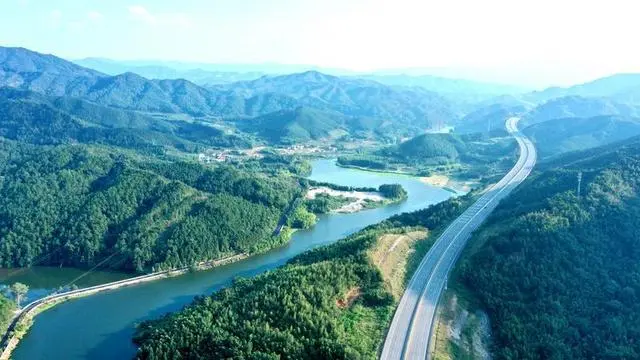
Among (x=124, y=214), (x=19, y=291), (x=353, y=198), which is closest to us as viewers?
(x=19, y=291)

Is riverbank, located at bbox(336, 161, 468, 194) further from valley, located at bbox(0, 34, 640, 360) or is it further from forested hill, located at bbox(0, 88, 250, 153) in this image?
forested hill, located at bbox(0, 88, 250, 153)

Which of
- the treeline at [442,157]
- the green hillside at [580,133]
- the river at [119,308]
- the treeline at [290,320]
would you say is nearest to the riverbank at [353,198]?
the river at [119,308]

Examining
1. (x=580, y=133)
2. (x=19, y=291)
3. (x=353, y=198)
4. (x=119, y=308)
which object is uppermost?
(x=580, y=133)

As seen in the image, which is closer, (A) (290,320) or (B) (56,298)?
(A) (290,320)

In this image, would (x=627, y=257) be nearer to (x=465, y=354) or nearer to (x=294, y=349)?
(x=465, y=354)

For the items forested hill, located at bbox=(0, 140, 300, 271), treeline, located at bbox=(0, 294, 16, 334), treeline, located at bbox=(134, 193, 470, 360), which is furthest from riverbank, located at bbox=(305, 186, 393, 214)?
treeline, located at bbox=(0, 294, 16, 334)

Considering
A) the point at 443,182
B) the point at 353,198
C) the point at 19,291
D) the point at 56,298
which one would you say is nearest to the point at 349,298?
the point at 56,298

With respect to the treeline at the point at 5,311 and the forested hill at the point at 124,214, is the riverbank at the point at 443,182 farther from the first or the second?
the treeline at the point at 5,311

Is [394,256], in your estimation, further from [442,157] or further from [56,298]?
[442,157]
